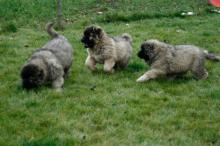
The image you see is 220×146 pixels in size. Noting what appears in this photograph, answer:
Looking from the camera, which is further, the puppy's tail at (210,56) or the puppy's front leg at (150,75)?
the puppy's tail at (210,56)

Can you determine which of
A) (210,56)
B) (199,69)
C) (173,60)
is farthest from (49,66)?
(210,56)

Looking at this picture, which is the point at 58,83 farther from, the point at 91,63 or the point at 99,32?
the point at 99,32

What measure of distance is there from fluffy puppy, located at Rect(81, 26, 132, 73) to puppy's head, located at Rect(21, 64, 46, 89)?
1.79m

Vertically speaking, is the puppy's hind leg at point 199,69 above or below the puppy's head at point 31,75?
below

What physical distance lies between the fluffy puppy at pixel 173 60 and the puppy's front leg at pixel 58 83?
5.08 ft

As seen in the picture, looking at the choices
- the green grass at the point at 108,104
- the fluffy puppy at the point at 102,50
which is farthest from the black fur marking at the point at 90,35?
the green grass at the point at 108,104

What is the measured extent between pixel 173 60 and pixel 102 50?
155cm

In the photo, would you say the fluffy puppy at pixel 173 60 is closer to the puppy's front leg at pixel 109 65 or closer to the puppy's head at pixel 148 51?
the puppy's head at pixel 148 51

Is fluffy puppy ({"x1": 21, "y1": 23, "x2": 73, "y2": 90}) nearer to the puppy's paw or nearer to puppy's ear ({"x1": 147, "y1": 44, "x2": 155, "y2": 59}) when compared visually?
the puppy's paw

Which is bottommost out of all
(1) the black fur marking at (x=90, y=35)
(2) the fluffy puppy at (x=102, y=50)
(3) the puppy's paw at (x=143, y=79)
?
(3) the puppy's paw at (x=143, y=79)

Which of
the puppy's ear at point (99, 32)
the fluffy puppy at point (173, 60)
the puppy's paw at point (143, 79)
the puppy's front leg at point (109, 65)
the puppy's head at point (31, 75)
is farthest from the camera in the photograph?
the puppy's ear at point (99, 32)

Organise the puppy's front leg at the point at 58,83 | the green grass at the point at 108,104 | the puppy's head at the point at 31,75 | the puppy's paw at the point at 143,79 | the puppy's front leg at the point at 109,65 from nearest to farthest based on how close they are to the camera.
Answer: the green grass at the point at 108,104, the puppy's head at the point at 31,75, the puppy's front leg at the point at 58,83, the puppy's paw at the point at 143,79, the puppy's front leg at the point at 109,65

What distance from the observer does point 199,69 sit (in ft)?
32.5

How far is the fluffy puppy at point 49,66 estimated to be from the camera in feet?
28.7
